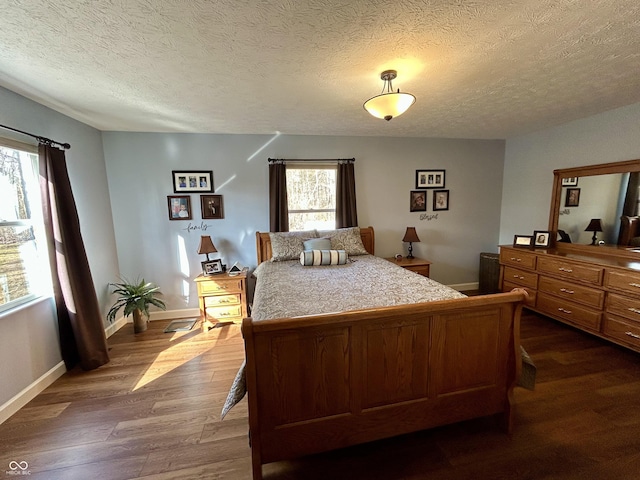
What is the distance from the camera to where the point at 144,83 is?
1.90m

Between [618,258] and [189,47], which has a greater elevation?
[189,47]

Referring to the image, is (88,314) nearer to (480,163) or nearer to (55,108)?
(55,108)

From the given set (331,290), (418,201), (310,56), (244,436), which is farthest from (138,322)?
(418,201)

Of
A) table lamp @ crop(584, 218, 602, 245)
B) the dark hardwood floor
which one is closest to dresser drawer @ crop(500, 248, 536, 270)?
table lamp @ crop(584, 218, 602, 245)

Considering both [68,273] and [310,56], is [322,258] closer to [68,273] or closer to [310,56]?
[310,56]

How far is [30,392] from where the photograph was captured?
1964 mm

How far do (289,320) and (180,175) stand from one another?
2.81 metres

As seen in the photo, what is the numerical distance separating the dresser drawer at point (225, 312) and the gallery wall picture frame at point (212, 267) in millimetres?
429

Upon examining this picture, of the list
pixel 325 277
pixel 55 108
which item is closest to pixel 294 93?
pixel 325 277

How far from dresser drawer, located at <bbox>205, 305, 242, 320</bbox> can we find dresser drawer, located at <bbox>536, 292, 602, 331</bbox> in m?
3.51

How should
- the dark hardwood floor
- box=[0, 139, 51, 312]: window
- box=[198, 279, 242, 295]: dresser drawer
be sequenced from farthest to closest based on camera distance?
1. box=[198, 279, 242, 295]: dresser drawer
2. box=[0, 139, 51, 312]: window
3. the dark hardwood floor

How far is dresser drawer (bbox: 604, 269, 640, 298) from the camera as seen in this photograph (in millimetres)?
2207

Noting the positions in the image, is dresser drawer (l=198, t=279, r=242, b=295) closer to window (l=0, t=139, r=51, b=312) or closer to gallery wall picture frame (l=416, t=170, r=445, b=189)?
window (l=0, t=139, r=51, b=312)

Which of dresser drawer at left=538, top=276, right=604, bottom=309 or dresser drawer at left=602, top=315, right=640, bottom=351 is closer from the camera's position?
dresser drawer at left=602, top=315, right=640, bottom=351
